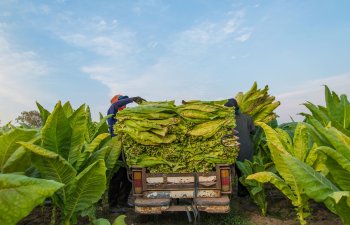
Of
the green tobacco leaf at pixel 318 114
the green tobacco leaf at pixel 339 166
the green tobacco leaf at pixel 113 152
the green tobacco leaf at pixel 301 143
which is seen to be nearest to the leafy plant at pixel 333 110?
the green tobacco leaf at pixel 318 114

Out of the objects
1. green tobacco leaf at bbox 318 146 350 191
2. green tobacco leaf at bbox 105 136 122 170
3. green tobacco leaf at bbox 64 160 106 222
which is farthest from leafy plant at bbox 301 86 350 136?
green tobacco leaf at bbox 64 160 106 222

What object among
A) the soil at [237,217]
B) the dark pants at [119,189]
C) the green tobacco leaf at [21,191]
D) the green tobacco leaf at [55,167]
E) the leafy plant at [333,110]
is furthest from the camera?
the dark pants at [119,189]

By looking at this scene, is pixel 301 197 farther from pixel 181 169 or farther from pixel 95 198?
pixel 95 198

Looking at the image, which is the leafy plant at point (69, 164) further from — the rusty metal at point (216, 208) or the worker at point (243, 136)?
the worker at point (243, 136)

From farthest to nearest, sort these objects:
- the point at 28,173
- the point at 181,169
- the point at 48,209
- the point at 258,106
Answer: the point at 258,106, the point at 48,209, the point at 181,169, the point at 28,173

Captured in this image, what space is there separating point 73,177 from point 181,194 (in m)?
1.89


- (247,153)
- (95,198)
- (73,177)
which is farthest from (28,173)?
(247,153)

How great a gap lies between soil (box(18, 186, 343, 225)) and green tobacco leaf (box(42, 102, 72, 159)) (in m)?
1.99

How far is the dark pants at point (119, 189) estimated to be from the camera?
6.67 meters

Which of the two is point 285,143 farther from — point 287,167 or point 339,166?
point 339,166

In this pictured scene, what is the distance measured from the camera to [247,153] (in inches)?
264

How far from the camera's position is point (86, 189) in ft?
13.7

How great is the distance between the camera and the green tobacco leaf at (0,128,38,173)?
3385 mm

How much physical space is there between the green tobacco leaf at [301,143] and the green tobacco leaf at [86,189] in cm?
284
